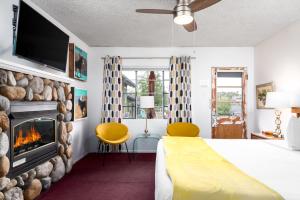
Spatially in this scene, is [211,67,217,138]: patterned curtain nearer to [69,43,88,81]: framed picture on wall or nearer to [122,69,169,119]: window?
[122,69,169,119]: window

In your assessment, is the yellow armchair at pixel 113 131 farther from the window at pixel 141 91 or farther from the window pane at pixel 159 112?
the window pane at pixel 159 112

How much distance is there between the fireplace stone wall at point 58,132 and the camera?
218 cm

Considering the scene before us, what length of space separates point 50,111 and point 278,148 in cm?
309

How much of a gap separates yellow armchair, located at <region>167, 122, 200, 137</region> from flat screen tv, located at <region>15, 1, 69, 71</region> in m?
2.53

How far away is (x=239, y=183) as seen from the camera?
4.67 feet

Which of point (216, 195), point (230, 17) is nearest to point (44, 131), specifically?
point (216, 195)

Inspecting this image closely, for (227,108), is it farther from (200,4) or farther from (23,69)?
(23,69)

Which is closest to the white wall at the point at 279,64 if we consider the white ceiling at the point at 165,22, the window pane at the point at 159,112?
the white ceiling at the point at 165,22

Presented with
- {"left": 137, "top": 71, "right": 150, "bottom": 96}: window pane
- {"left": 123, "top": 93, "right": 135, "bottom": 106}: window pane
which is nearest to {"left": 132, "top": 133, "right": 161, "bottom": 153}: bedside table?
{"left": 123, "top": 93, "right": 135, "bottom": 106}: window pane

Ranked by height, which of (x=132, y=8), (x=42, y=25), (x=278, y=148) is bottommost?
(x=278, y=148)

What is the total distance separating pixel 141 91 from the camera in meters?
5.66

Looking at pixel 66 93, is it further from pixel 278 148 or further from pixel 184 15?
pixel 278 148

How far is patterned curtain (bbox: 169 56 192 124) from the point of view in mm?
5297

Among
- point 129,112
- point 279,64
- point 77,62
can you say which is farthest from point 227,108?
point 77,62
